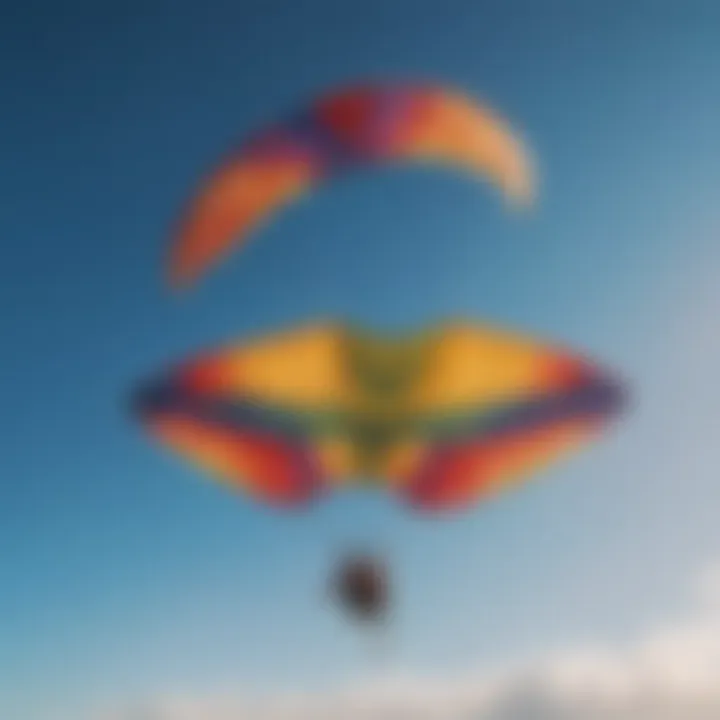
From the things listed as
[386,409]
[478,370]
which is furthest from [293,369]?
[478,370]

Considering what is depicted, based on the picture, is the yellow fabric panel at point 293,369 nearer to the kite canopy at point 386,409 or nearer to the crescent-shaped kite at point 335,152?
the kite canopy at point 386,409

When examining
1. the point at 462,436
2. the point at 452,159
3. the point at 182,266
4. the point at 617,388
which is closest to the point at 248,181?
the point at 182,266

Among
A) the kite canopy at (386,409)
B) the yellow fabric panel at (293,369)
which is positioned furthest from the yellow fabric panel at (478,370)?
the yellow fabric panel at (293,369)

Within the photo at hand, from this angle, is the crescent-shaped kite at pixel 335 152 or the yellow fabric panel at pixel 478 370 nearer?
the crescent-shaped kite at pixel 335 152

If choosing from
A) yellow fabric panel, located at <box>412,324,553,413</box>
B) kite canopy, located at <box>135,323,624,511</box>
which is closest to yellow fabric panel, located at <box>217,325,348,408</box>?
kite canopy, located at <box>135,323,624,511</box>

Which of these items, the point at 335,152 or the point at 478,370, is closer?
the point at 335,152

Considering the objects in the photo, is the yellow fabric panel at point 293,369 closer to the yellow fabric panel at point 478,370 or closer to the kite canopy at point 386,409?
the kite canopy at point 386,409

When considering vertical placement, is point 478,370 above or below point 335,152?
below

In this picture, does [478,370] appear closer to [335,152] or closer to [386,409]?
[386,409]

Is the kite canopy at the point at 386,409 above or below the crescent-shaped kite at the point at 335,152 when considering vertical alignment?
below
